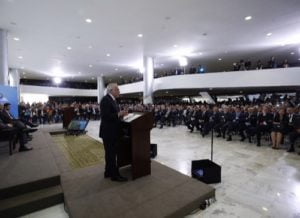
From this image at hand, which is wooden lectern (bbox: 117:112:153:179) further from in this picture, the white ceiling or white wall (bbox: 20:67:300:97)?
white wall (bbox: 20:67:300:97)

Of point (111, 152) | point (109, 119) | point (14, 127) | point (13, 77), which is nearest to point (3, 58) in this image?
point (14, 127)

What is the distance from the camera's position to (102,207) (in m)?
1.96

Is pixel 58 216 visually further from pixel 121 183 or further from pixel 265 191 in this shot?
pixel 265 191

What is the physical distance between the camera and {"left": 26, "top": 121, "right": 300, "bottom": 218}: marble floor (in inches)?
83.8

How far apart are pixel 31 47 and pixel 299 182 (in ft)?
37.7

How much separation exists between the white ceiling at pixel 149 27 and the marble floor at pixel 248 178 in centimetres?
426

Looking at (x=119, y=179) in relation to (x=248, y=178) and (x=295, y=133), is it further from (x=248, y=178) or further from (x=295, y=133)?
(x=295, y=133)

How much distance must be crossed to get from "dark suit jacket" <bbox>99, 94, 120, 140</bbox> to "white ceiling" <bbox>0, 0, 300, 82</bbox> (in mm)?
3834

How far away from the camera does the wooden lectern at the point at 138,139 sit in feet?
8.46

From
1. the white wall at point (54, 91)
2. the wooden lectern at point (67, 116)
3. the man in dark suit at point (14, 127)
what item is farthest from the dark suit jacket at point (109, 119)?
the white wall at point (54, 91)

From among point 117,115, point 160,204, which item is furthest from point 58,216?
point 117,115

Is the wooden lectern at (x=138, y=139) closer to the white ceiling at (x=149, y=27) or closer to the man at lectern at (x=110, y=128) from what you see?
the man at lectern at (x=110, y=128)

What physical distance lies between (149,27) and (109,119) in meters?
5.44

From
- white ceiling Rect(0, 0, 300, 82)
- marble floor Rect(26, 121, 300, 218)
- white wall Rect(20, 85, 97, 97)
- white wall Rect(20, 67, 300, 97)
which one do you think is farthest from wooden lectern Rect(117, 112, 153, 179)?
white wall Rect(20, 85, 97, 97)
